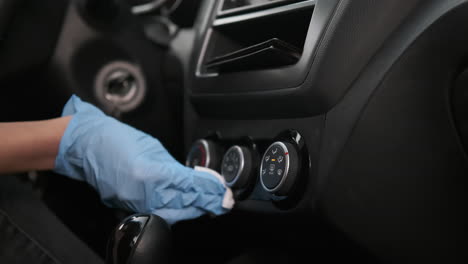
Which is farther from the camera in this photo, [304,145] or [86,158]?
[86,158]

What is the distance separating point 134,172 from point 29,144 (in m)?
0.19

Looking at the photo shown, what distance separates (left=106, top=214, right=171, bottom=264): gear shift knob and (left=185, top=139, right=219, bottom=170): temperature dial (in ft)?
0.85

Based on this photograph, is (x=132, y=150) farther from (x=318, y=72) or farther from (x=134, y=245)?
(x=318, y=72)

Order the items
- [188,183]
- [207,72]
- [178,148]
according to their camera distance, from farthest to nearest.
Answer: [178,148]
[207,72]
[188,183]

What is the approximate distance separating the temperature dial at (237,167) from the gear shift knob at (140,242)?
0.64 ft

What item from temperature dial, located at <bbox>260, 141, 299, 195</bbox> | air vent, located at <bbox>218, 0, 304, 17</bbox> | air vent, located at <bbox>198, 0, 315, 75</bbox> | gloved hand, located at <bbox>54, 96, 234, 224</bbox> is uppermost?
air vent, located at <bbox>218, 0, 304, 17</bbox>

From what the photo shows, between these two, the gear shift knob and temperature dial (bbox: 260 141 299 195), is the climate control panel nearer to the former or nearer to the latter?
temperature dial (bbox: 260 141 299 195)

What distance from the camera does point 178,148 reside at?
1181 millimetres

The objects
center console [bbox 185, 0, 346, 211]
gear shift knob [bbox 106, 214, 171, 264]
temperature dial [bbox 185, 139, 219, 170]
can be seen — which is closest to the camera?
gear shift knob [bbox 106, 214, 171, 264]

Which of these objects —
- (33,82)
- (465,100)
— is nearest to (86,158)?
(33,82)

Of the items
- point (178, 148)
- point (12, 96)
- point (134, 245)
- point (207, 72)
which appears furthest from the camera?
point (178, 148)

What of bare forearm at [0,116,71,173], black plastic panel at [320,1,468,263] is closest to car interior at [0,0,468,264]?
black plastic panel at [320,1,468,263]

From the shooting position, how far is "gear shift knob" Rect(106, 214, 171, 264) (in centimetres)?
50

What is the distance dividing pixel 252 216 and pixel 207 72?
0.34m
